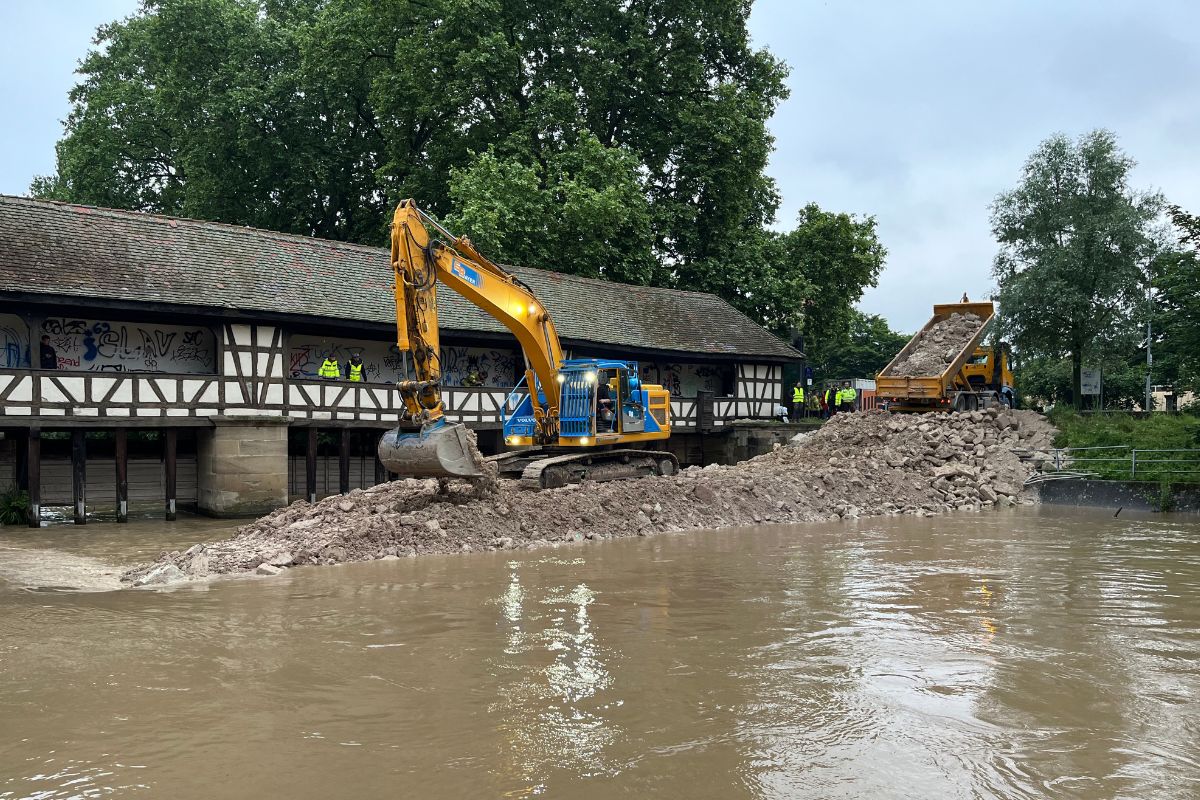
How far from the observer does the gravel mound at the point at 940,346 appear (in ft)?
80.4

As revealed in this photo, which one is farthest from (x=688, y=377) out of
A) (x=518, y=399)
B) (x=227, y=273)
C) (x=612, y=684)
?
(x=612, y=684)

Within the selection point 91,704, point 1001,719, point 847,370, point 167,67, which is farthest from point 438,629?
point 847,370

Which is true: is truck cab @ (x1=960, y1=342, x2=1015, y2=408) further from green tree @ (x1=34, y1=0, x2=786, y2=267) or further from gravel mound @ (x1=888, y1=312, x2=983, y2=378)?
green tree @ (x1=34, y1=0, x2=786, y2=267)

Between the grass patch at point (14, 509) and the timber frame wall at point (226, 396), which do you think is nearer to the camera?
the timber frame wall at point (226, 396)

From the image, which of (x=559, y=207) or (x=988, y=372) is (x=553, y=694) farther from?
(x=559, y=207)

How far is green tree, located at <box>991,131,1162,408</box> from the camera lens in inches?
1293

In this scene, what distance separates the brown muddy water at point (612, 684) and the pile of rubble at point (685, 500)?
4.02ft

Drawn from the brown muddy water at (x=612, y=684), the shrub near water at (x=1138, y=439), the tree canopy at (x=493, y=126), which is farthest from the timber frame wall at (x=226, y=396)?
the shrub near water at (x=1138, y=439)

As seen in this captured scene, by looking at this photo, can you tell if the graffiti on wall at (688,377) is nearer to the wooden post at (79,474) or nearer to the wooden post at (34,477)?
the wooden post at (79,474)

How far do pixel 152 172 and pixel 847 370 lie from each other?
4970cm

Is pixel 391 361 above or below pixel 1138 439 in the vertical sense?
above

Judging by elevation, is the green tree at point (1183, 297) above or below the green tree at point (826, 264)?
below

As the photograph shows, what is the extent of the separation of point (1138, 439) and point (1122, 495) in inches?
136

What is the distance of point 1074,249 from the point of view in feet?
108
